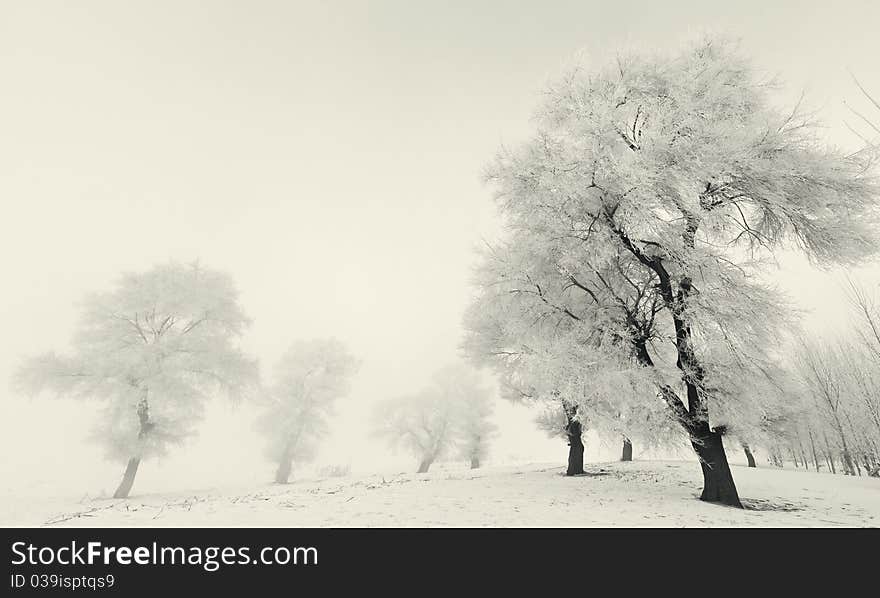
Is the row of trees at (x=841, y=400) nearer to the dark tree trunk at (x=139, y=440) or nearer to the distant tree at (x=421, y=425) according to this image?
the distant tree at (x=421, y=425)

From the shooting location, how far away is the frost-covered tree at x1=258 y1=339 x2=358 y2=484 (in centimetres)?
2725

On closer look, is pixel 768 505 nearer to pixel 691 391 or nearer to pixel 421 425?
pixel 691 391

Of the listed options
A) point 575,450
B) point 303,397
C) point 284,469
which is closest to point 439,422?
point 303,397

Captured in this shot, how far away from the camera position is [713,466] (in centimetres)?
1027

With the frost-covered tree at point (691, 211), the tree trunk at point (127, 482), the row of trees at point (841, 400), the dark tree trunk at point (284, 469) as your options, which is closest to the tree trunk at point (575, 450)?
the frost-covered tree at point (691, 211)

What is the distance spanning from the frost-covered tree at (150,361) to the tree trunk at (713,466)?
1813 centimetres

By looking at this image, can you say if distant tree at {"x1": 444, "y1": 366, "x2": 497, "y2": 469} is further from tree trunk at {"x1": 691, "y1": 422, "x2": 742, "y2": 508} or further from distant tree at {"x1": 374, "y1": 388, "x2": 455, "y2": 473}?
tree trunk at {"x1": 691, "y1": 422, "x2": 742, "y2": 508}

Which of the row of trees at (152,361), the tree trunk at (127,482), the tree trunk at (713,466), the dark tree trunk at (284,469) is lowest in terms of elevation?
the dark tree trunk at (284,469)

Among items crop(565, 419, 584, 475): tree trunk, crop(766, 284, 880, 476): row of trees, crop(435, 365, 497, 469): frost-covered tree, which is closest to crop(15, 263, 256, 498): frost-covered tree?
crop(565, 419, 584, 475): tree trunk

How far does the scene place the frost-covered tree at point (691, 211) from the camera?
30.2 ft
